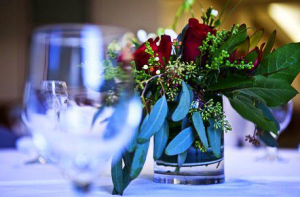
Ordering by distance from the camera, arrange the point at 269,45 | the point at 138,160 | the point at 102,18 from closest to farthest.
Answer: the point at 138,160
the point at 269,45
the point at 102,18

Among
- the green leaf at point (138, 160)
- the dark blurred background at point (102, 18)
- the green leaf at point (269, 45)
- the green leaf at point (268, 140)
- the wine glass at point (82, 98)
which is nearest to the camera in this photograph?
the wine glass at point (82, 98)

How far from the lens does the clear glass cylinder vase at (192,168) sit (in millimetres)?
729

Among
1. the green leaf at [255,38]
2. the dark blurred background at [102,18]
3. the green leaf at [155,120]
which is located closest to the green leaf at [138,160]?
the green leaf at [155,120]

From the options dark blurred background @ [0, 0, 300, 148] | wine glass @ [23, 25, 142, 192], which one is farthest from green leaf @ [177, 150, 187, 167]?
dark blurred background @ [0, 0, 300, 148]

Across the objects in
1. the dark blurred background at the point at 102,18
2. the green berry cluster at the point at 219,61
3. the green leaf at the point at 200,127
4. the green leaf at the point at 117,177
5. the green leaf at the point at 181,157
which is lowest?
the green leaf at the point at 117,177

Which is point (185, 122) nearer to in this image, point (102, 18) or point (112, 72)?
point (112, 72)

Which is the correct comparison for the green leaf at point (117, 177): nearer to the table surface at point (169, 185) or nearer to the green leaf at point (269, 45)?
the table surface at point (169, 185)

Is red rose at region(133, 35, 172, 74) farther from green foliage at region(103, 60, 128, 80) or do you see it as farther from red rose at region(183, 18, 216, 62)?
green foliage at region(103, 60, 128, 80)

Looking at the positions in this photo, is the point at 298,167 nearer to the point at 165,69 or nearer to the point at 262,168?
the point at 262,168

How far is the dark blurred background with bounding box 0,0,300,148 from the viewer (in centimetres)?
470

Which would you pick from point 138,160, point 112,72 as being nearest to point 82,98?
point 112,72

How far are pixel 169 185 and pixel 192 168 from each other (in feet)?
0.14

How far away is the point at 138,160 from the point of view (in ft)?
2.12

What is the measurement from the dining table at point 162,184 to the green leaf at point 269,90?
133 millimetres
